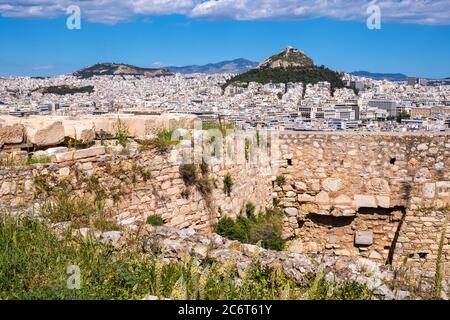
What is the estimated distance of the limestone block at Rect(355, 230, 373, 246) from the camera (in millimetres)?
9836

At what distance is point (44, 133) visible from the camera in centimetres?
684

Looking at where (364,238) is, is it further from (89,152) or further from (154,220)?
(89,152)

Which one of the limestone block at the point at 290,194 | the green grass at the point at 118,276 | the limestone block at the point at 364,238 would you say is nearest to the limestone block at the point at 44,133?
the green grass at the point at 118,276

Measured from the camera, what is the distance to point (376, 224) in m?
9.81

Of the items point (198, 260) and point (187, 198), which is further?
point (187, 198)

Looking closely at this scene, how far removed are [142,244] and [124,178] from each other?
73.6 inches

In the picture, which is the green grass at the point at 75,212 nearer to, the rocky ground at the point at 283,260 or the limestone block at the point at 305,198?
the rocky ground at the point at 283,260

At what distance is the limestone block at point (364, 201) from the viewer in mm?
9727

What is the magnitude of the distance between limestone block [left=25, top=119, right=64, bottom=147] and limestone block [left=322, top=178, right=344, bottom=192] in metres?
5.08

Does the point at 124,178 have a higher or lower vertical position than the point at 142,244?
higher

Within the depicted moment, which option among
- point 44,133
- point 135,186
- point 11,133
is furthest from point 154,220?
point 11,133

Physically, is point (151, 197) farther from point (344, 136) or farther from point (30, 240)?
point (344, 136)

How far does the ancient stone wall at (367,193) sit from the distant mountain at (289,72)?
63.6m
